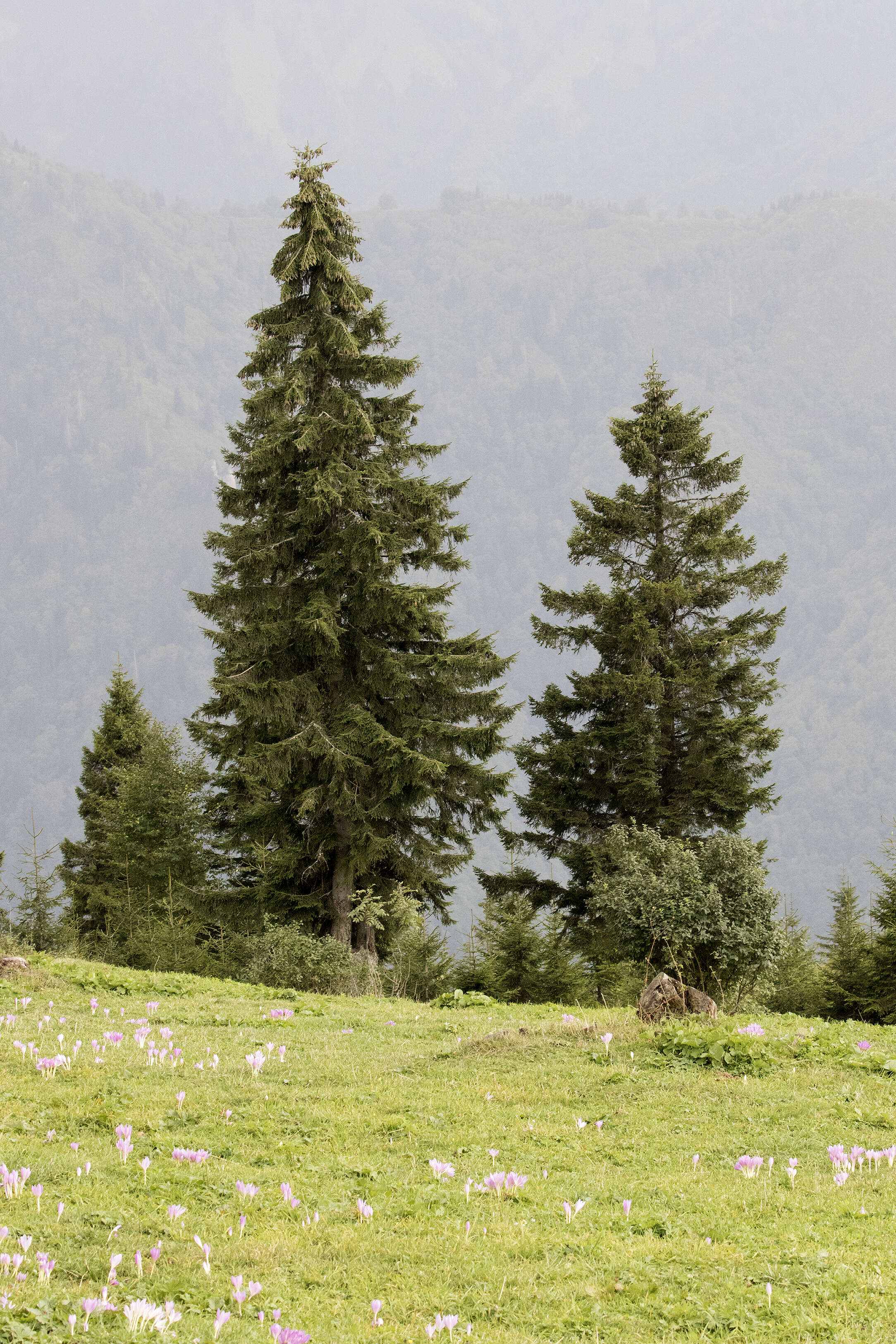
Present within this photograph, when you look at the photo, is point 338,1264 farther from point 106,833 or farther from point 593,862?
point 106,833

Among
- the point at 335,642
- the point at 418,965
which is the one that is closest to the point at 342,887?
the point at 418,965

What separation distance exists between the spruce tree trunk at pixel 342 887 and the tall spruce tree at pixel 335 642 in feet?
0.14

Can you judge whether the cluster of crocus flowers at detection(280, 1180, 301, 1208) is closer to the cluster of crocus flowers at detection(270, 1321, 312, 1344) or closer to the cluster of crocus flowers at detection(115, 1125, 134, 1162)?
the cluster of crocus flowers at detection(115, 1125, 134, 1162)

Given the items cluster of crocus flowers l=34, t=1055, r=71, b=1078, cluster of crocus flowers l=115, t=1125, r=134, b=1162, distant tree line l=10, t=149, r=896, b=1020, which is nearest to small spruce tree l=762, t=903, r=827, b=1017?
distant tree line l=10, t=149, r=896, b=1020

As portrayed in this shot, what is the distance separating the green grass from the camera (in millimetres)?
4699

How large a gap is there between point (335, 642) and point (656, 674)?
25.6 feet

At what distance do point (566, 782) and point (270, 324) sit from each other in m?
13.7

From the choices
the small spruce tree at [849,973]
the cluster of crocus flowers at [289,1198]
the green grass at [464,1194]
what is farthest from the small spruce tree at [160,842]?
the cluster of crocus flowers at [289,1198]

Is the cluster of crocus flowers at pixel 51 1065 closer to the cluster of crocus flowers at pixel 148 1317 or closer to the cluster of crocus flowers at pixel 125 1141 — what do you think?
the cluster of crocus flowers at pixel 125 1141

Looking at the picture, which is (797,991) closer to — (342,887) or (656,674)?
(656,674)

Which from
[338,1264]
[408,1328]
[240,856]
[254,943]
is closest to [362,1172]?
[338,1264]

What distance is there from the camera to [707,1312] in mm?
4719

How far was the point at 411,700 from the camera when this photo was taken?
23750 millimetres

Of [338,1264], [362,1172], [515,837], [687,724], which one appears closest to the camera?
[338,1264]
